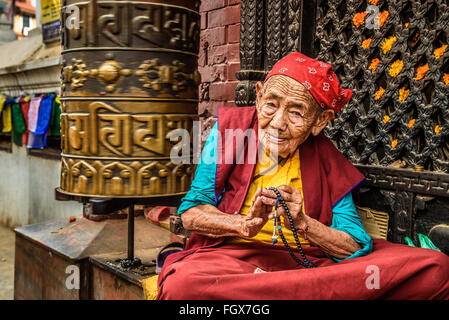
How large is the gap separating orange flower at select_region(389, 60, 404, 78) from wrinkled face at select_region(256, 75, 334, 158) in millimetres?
658

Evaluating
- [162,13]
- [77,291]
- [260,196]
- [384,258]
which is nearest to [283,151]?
[260,196]

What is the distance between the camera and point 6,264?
4.91 m

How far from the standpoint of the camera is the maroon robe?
165 cm

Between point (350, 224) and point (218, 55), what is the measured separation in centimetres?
164

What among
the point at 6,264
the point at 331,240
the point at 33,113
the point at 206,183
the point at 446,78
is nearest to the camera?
the point at 331,240

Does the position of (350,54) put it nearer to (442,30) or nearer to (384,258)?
(442,30)

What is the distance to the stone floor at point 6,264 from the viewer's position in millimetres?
4145

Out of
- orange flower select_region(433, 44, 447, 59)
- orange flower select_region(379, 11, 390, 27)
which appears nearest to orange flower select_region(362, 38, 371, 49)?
orange flower select_region(379, 11, 390, 27)

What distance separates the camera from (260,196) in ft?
5.74

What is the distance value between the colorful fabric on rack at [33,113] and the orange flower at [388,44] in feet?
13.6

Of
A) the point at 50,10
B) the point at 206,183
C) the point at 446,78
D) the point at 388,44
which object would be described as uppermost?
the point at 50,10

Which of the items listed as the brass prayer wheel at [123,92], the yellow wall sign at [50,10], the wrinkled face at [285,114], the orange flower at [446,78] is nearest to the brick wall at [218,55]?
the brass prayer wheel at [123,92]

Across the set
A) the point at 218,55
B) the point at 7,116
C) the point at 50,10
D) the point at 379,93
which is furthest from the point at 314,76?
the point at 7,116

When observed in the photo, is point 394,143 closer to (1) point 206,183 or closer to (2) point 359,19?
(2) point 359,19
